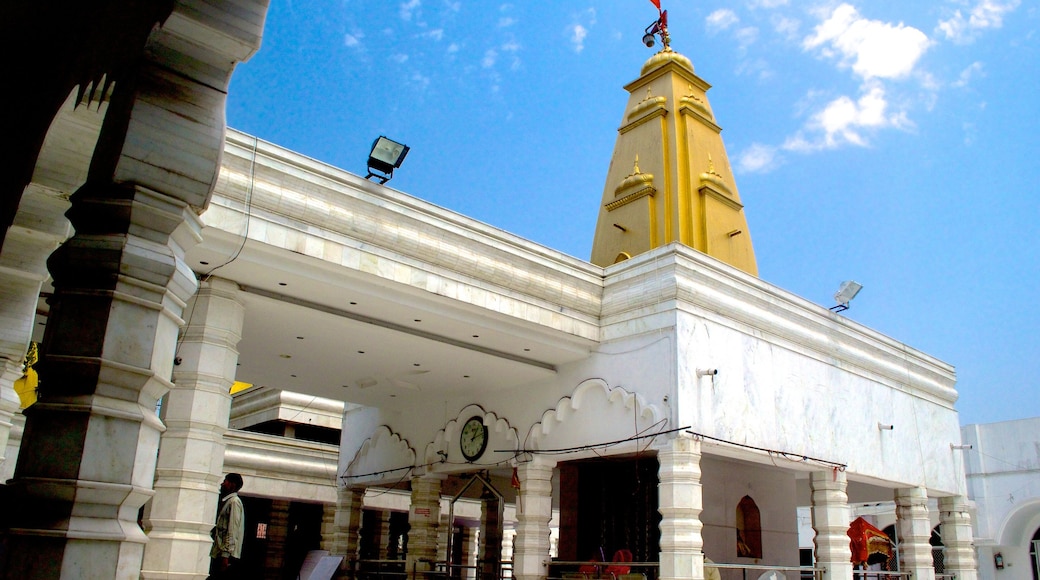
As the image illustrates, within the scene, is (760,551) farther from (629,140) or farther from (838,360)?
(629,140)

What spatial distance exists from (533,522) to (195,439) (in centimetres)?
458

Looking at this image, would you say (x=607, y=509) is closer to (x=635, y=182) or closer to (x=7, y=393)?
(x=635, y=182)

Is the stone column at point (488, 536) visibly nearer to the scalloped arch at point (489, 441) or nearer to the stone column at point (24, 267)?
the scalloped arch at point (489, 441)

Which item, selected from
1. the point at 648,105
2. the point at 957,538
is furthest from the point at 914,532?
the point at 648,105

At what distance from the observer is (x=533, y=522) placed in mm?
10508

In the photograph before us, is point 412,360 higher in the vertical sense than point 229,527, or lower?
higher

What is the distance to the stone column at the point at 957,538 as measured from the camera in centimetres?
1316

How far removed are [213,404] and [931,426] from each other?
11287 millimetres

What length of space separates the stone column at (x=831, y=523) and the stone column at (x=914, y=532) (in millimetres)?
2082

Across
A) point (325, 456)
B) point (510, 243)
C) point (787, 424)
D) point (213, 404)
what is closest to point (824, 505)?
point (787, 424)

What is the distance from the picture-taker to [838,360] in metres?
11.7

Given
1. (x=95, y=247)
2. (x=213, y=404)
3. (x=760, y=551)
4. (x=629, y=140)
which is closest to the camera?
(x=95, y=247)

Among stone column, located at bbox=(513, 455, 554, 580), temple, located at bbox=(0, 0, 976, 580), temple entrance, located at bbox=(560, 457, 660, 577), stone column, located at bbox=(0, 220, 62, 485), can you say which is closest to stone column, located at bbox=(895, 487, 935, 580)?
temple, located at bbox=(0, 0, 976, 580)

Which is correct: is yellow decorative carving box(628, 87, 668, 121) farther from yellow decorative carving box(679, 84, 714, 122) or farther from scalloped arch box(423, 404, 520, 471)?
scalloped arch box(423, 404, 520, 471)
